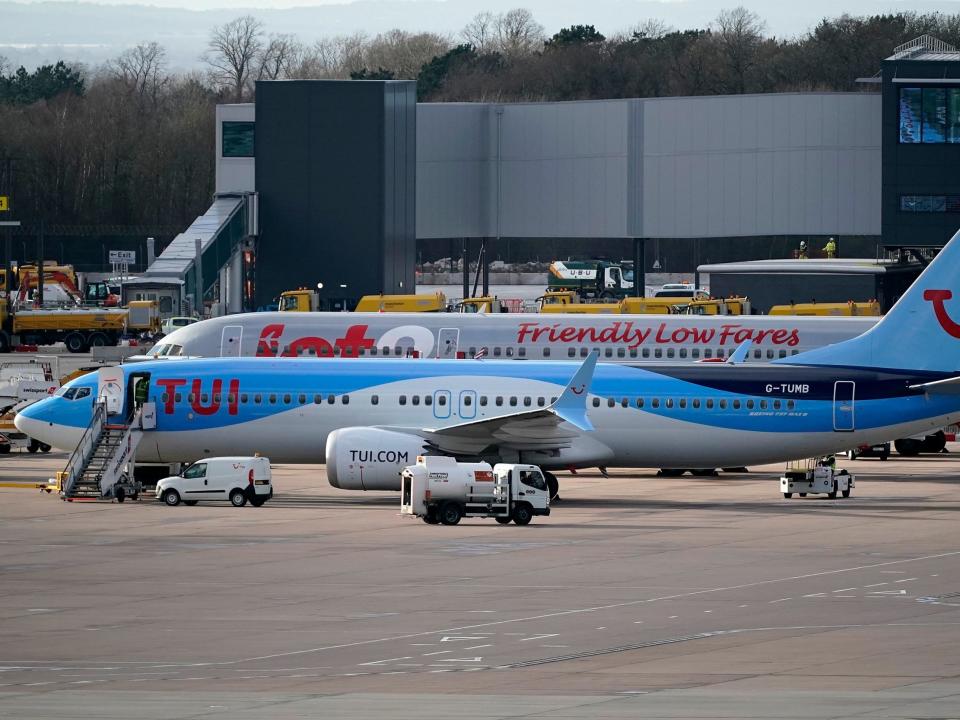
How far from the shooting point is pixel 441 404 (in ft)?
153

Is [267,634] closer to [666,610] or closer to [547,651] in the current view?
[547,651]

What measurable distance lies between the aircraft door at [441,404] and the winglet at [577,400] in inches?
129

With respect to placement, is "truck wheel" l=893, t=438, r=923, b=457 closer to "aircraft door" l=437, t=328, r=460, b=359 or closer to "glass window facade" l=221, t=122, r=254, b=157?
"aircraft door" l=437, t=328, r=460, b=359

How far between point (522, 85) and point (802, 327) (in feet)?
397

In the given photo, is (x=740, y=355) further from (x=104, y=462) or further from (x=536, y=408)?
(x=104, y=462)

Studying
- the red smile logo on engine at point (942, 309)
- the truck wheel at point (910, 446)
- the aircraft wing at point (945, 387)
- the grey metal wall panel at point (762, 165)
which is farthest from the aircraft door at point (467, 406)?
the grey metal wall panel at point (762, 165)

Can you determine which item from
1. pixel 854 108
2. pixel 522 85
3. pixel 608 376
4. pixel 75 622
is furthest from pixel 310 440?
pixel 522 85

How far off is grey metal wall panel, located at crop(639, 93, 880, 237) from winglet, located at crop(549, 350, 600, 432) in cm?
6403

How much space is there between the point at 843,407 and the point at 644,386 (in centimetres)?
573

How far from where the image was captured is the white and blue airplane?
4625 centimetres

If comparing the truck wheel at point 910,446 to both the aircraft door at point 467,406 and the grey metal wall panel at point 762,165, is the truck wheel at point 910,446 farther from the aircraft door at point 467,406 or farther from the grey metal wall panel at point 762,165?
the grey metal wall panel at point 762,165

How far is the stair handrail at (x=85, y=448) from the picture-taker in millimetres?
44875

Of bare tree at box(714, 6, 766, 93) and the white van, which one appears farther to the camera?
bare tree at box(714, 6, 766, 93)

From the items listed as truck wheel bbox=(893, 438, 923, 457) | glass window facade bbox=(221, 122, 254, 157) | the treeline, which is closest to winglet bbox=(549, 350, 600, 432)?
truck wheel bbox=(893, 438, 923, 457)
